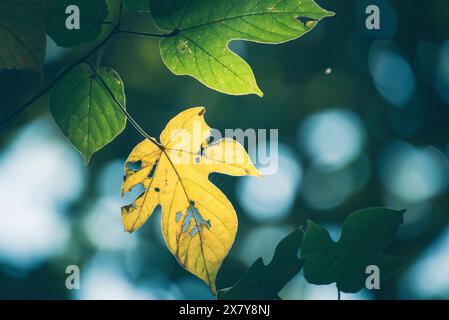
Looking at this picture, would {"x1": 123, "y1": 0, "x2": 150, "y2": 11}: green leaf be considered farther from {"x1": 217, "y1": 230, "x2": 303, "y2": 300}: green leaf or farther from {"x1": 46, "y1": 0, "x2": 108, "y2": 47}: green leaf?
{"x1": 217, "y1": 230, "x2": 303, "y2": 300}: green leaf

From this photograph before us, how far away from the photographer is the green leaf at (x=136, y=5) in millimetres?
593

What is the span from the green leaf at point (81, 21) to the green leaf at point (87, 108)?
4 cm

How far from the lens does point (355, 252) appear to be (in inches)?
22.8

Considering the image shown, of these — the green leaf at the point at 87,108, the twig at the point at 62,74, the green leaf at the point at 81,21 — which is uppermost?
the green leaf at the point at 81,21

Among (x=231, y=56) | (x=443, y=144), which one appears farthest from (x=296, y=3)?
(x=443, y=144)

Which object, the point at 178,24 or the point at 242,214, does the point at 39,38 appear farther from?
the point at 242,214

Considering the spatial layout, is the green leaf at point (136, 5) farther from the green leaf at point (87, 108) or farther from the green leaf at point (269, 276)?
the green leaf at point (269, 276)

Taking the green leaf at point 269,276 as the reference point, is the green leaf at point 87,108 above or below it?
above

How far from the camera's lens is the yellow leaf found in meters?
0.62

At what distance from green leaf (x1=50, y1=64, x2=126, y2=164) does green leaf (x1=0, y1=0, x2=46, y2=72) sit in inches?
1.9

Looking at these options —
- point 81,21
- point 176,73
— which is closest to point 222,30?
point 176,73

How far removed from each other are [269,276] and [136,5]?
0.38m

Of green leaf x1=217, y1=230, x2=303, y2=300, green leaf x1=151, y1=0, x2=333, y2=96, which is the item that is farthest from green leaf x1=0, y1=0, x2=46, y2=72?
green leaf x1=217, y1=230, x2=303, y2=300

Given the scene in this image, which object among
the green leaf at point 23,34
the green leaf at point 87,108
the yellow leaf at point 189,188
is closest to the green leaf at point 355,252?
the yellow leaf at point 189,188
